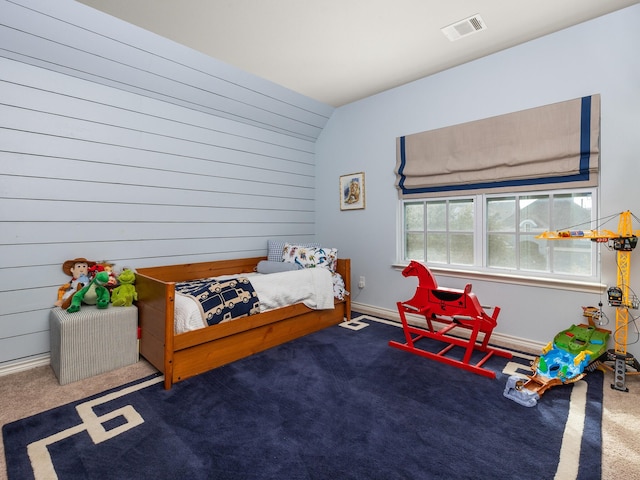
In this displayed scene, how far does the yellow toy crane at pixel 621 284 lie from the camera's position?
6.56 feet

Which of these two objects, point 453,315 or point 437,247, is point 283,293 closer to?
point 453,315

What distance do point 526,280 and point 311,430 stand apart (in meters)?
2.01

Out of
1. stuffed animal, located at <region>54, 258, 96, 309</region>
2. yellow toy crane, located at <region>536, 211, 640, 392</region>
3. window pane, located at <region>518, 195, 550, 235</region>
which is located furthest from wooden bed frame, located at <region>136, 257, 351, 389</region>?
yellow toy crane, located at <region>536, 211, 640, 392</region>

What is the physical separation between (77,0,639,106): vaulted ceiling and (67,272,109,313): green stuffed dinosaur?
1715 mm

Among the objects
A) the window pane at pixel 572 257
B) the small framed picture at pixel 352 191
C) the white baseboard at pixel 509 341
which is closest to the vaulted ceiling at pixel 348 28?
the small framed picture at pixel 352 191

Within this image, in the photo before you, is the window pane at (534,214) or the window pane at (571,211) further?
the window pane at (534,214)

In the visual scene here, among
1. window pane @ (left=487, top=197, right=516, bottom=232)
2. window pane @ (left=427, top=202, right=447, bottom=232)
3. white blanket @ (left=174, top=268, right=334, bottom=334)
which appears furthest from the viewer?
window pane @ (left=427, top=202, right=447, bottom=232)

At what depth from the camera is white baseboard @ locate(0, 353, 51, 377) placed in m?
2.19

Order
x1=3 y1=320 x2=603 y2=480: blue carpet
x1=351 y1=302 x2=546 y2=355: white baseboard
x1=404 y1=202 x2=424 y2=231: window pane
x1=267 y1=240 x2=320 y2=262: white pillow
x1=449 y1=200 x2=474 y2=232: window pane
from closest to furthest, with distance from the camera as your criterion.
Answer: x1=3 y1=320 x2=603 y2=480: blue carpet, x1=351 y1=302 x2=546 y2=355: white baseboard, x1=449 y1=200 x2=474 y2=232: window pane, x1=404 y1=202 x2=424 y2=231: window pane, x1=267 y1=240 x2=320 y2=262: white pillow

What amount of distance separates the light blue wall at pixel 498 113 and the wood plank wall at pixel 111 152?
83cm

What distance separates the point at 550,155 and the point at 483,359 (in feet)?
5.08

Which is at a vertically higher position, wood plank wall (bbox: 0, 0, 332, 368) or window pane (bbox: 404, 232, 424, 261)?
wood plank wall (bbox: 0, 0, 332, 368)

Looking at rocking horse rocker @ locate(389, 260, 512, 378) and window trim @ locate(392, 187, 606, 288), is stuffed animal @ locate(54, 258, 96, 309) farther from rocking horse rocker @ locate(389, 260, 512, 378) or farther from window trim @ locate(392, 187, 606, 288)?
window trim @ locate(392, 187, 606, 288)

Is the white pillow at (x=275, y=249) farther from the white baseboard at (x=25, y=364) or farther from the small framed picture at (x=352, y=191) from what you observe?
the white baseboard at (x=25, y=364)
